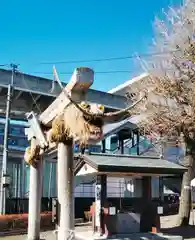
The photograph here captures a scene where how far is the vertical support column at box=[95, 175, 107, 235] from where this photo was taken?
45.0ft

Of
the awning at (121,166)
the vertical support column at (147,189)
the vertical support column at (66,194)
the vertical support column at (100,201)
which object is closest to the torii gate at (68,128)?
the vertical support column at (66,194)

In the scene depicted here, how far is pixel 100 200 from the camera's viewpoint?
45.7 ft

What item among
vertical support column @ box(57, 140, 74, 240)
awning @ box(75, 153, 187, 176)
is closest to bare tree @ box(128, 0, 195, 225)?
awning @ box(75, 153, 187, 176)

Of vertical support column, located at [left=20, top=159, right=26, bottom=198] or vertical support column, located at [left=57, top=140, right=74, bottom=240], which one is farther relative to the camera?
vertical support column, located at [left=20, top=159, right=26, bottom=198]

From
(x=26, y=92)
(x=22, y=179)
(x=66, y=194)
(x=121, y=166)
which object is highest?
(x=26, y=92)

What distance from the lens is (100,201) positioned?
45.6 ft

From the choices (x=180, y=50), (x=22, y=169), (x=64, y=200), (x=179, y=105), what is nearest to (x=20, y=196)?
A: (x=22, y=169)

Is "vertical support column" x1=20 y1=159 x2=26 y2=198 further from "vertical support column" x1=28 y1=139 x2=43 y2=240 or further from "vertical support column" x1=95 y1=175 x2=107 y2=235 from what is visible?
"vertical support column" x1=28 y1=139 x2=43 y2=240

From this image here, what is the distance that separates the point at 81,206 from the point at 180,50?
10.2 metres

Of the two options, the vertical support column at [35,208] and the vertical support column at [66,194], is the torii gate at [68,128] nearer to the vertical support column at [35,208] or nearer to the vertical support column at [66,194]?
the vertical support column at [66,194]

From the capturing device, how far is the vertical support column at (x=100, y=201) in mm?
13706

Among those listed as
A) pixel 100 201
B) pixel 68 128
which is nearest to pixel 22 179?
pixel 100 201

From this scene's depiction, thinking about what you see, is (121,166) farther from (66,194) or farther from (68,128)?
(68,128)

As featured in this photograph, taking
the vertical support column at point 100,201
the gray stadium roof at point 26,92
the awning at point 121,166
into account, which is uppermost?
the gray stadium roof at point 26,92
